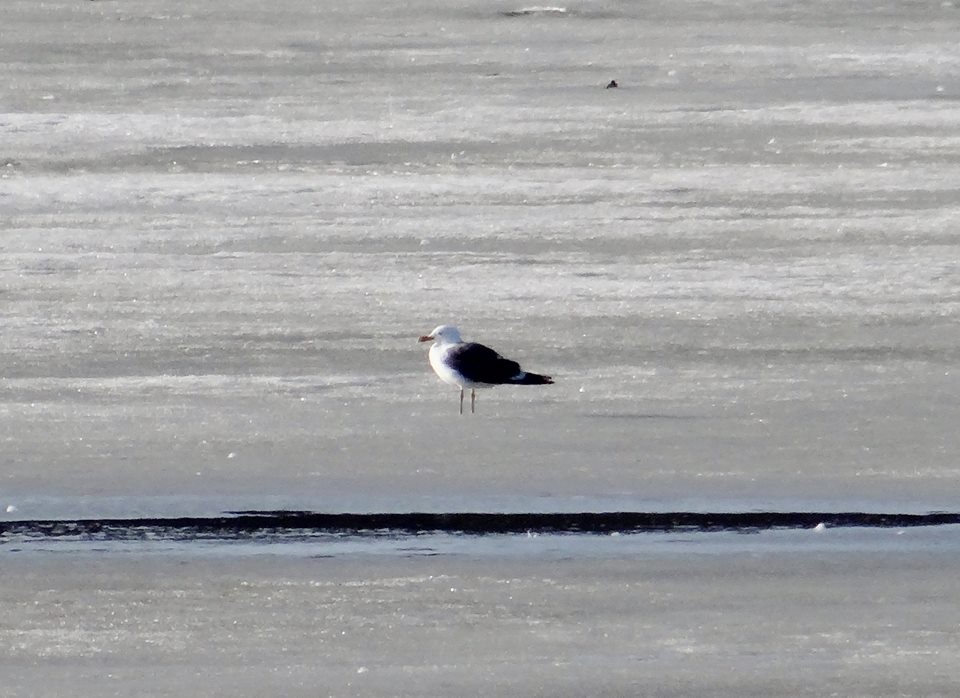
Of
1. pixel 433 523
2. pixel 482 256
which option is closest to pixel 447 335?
pixel 433 523

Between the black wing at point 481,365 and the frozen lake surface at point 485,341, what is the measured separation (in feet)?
0.43

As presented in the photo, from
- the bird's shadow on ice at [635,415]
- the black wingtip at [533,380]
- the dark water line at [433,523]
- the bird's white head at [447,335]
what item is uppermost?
the bird's white head at [447,335]

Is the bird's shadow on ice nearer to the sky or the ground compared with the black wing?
nearer to the ground

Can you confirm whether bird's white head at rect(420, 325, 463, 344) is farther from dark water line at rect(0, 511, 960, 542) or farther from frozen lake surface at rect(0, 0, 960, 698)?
dark water line at rect(0, 511, 960, 542)

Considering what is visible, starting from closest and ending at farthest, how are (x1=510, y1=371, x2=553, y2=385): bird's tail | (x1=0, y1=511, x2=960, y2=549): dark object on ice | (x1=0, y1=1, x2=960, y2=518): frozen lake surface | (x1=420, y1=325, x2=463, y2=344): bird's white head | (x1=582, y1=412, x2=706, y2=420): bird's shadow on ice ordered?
1. (x1=0, y1=511, x2=960, y2=549): dark object on ice
2. (x1=0, y1=1, x2=960, y2=518): frozen lake surface
3. (x1=582, y1=412, x2=706, y2=420): bird's shadow on ice
4. (x1=510, y1=371, x2=553, y2=385): bird's tail
5. (x1=420, y1=325, x2=463, y2=344): bird's white head

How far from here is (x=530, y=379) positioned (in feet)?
20.3

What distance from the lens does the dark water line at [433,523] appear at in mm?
4883

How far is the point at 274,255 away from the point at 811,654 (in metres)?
4.79

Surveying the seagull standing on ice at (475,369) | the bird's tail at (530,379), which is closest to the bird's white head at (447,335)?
the seagull standing on ice at (475,369)

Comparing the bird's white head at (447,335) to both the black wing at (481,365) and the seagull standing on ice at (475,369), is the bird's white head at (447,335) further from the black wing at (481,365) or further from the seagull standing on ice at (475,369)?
the black wing at (481,365)

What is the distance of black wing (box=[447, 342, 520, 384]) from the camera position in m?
6.05

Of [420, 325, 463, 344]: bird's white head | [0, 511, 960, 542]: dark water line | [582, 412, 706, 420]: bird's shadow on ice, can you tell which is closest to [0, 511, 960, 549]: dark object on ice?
[0, 511, 960, 542]: dark water line

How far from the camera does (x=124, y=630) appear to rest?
421cm

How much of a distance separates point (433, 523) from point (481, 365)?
45.7 inches
